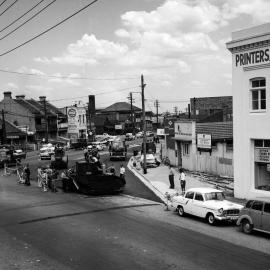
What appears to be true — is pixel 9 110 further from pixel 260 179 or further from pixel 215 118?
pixel 260 179

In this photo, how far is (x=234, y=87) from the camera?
27.0 metres

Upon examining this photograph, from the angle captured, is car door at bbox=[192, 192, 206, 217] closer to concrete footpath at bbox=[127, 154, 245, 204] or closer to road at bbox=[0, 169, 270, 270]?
road at bbox=[0, 169, 270, 270]

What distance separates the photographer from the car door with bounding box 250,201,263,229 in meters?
18.3

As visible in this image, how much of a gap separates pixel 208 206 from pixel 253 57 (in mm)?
9173

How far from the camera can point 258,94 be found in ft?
85.1

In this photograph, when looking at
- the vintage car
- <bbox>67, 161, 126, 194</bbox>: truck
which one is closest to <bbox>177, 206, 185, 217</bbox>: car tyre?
the vintage car

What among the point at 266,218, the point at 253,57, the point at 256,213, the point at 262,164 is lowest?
the point at 266,218

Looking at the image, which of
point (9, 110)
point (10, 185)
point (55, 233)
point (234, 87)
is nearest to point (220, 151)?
point (234, 87)

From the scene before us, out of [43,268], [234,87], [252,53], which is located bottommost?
[43,268]

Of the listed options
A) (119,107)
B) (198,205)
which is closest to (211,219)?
(198,205)

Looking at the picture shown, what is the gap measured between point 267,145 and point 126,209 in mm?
8098

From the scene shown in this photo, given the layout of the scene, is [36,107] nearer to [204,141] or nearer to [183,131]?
[183,131]

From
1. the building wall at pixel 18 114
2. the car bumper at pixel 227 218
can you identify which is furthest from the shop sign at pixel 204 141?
the building wall at pixel 18 114

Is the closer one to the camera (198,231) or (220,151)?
(198,231)
